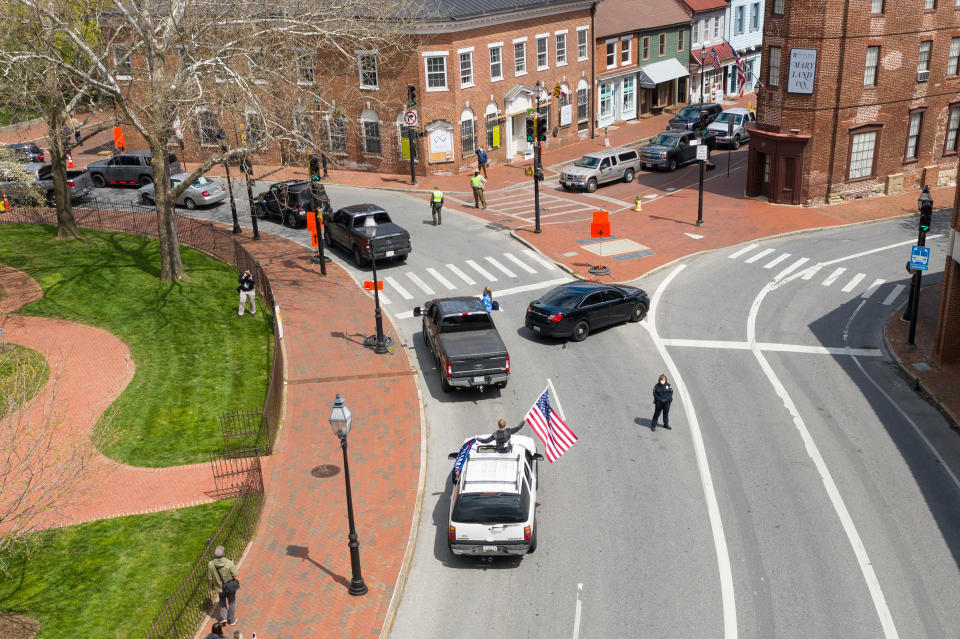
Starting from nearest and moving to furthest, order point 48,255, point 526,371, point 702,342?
point 526,371 → point 702,342 → point 48,255

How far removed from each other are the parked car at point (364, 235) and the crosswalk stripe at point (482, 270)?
102 inches

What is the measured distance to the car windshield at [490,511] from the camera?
56.0 feet

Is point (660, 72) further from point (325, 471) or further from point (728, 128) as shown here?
point (325, 471)

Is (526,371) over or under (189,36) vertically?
under

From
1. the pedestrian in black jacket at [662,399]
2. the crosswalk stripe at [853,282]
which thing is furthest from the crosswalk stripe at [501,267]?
the pedestrian in black jacket at [662,399]

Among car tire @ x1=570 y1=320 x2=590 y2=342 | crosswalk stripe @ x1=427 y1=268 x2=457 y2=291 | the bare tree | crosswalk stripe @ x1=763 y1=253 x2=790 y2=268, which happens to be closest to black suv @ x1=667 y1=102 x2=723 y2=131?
crosswalk stripe @ x1=763 y1=253 x2=790 y2=268

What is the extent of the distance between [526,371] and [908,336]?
1275 centimetres

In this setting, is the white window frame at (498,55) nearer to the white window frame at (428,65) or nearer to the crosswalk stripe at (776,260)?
the white window frame at (428,65)

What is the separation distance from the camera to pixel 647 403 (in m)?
24.0

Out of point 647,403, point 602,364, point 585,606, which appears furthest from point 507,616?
point 602,364

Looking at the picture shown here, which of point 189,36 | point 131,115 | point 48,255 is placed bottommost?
point 48,255

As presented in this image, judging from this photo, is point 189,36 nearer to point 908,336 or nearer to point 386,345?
point 386,345

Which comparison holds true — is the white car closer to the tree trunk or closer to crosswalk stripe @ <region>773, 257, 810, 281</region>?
the tree trunk

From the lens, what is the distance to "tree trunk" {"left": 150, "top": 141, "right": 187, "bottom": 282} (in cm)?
2956
